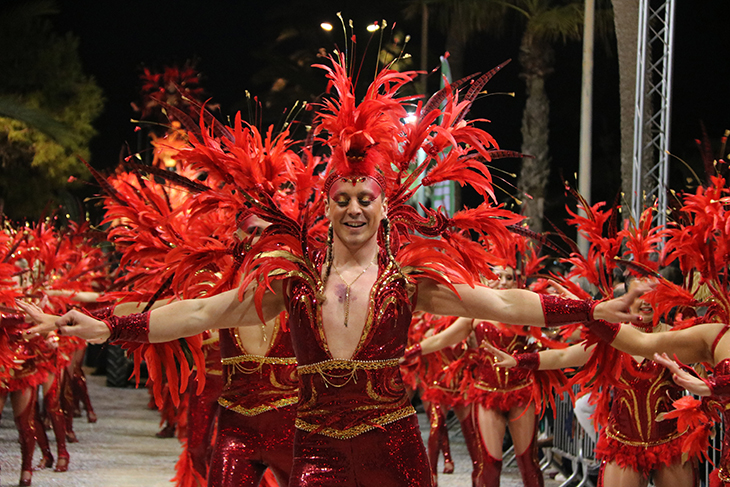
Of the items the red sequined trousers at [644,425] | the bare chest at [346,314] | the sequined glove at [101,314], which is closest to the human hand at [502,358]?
the red sequined trousers at [644,425]

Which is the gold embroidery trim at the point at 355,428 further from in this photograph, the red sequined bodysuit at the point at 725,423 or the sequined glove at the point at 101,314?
the red sequined bodysuit at the point at 725,423

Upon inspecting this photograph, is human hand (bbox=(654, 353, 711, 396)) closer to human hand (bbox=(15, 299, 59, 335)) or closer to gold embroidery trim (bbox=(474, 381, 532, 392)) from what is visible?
human hand (bbox=(15, 299, 59, 335))

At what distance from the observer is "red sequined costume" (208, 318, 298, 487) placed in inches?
168

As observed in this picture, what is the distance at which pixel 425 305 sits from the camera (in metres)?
3.59

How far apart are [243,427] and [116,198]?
1515mm

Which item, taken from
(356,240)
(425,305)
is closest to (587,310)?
(425,305)

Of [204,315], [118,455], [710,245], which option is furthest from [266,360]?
[118,455]

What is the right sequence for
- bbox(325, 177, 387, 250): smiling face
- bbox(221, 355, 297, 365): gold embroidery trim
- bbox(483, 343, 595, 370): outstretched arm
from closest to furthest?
1. bbox(325, 177, 387, 250): smiling face
2. bbox(221, 355, 297, 365): gold embroidery trim
3. bbox(483, 343, 595, 370): outstretched arm

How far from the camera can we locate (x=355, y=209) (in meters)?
3.49

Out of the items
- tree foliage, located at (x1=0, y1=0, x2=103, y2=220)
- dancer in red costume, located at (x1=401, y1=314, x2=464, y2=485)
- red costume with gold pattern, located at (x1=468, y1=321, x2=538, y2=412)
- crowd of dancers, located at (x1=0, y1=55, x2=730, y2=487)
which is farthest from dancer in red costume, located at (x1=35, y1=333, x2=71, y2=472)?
tree foliage, located at (x1=0, y1=0, x2=103, y2=220)

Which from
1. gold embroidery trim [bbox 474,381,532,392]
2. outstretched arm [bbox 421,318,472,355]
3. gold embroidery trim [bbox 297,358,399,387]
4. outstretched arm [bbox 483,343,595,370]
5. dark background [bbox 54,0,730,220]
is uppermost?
dark background [bbox 54,0,730,220]

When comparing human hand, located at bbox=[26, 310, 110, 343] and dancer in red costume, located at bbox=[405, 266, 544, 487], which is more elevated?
human hand, located at bbox=[26, 310, 110, 343]

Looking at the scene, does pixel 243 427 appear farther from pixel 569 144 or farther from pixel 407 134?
pixel 569 144

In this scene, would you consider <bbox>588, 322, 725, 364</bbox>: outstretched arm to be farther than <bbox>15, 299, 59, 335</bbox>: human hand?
Yes
